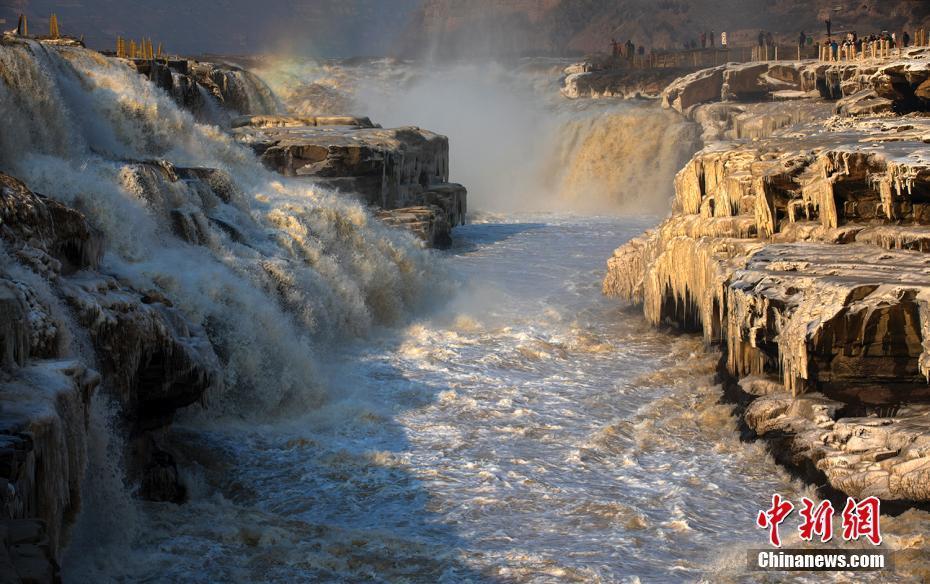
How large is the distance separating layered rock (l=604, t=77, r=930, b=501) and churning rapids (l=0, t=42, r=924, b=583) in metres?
0.54

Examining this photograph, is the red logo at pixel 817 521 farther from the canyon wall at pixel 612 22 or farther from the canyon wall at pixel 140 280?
the canyon wall at pixel 612 22

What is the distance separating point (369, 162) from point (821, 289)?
1548 cm

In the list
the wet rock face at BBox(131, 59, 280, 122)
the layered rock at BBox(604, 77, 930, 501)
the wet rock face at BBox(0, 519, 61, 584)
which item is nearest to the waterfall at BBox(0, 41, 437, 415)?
the wet rock face at BBox(131, 59, 280, 122)

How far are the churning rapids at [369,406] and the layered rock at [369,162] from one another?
5.02 feet

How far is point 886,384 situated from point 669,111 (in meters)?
27.8

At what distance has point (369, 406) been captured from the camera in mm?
13984

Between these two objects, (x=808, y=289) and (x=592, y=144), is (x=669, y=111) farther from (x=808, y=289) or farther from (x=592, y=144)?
(x=808, y=289)

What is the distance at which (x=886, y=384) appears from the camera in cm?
1129

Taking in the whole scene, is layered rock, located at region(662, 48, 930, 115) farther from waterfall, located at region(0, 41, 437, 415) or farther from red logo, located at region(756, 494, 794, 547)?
red logo, located at region(756, 494, 794, 547)

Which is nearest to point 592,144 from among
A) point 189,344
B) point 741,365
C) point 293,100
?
point 293,100

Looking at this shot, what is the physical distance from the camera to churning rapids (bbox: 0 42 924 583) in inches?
384

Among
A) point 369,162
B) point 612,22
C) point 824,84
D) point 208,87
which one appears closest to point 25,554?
point 369,162

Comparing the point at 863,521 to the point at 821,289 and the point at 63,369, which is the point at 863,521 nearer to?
the point at 821,289

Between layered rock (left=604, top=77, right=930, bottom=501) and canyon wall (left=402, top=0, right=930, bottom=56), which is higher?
canyon wall (left=402, top=0, right=930, bottom=56)
